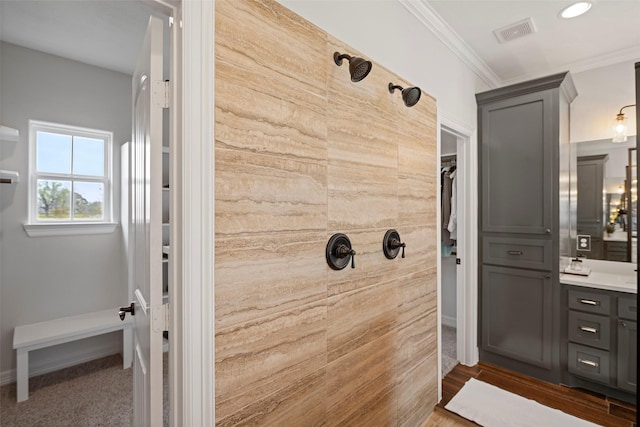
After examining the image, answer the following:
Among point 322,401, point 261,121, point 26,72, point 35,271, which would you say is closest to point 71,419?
point 35,271

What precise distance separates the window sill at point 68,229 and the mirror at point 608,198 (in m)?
4.40

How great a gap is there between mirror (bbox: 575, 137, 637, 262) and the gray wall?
14.3 feet

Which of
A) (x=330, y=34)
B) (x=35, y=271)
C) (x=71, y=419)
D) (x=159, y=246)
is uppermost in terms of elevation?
(x=330, y=34)

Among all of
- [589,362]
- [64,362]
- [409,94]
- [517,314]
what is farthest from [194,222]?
[589,362]

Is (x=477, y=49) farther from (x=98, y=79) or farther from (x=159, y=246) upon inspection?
(x=98, y=79)

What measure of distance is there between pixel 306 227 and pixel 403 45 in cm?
139

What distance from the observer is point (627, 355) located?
219 centimetres

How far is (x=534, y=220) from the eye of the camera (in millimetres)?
2547

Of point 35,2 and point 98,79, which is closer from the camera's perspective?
point 35,2

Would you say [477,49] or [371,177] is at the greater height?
[477,49]

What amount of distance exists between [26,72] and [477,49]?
146 inches

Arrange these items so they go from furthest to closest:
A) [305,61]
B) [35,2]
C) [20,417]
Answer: [20,417]
[35,2]
[305,61]

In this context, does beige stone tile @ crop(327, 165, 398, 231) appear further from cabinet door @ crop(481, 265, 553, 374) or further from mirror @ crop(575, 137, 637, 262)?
mirror @ crop(575, 137, 637, 262)

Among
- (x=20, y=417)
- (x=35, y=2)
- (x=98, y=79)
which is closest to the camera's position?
(x=35, y=2)
